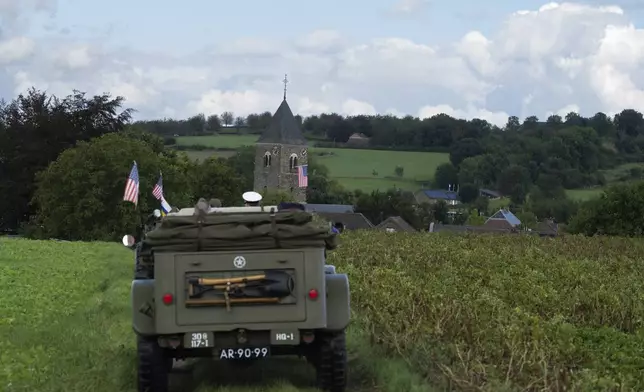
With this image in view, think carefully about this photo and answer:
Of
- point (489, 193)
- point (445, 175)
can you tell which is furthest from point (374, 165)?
point (489, 193)

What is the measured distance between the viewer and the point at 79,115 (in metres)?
66.4

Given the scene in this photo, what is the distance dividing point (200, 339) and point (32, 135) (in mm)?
58398

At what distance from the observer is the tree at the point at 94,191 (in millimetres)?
56719

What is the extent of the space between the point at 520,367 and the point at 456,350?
865mm

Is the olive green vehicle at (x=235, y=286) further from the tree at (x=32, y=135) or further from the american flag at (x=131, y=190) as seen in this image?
the tree at (x=32, y=135)

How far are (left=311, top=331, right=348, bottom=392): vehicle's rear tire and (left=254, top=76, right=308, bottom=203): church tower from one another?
332ft

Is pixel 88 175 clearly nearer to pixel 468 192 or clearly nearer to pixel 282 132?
pixel 282 132

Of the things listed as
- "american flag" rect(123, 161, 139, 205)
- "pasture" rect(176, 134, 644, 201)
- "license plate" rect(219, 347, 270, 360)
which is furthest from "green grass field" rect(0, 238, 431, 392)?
"pasture" rect(176, 134, 644, 201)

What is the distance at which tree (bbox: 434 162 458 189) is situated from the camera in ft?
452

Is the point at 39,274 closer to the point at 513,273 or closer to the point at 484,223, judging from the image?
the point at 513,273

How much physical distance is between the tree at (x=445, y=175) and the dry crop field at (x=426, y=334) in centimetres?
11496

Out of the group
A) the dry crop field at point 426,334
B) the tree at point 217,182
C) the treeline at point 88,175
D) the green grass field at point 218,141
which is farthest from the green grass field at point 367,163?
the dry crop field at point 426,334

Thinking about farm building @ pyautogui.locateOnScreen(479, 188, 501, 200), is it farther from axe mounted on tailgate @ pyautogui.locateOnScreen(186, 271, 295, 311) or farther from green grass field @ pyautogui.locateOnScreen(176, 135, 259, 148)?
axe mounted on tailgate @ pyautogui.locateOnScreen(186, 271, 295, 311)

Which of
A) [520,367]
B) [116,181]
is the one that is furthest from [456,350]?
[116,181]
